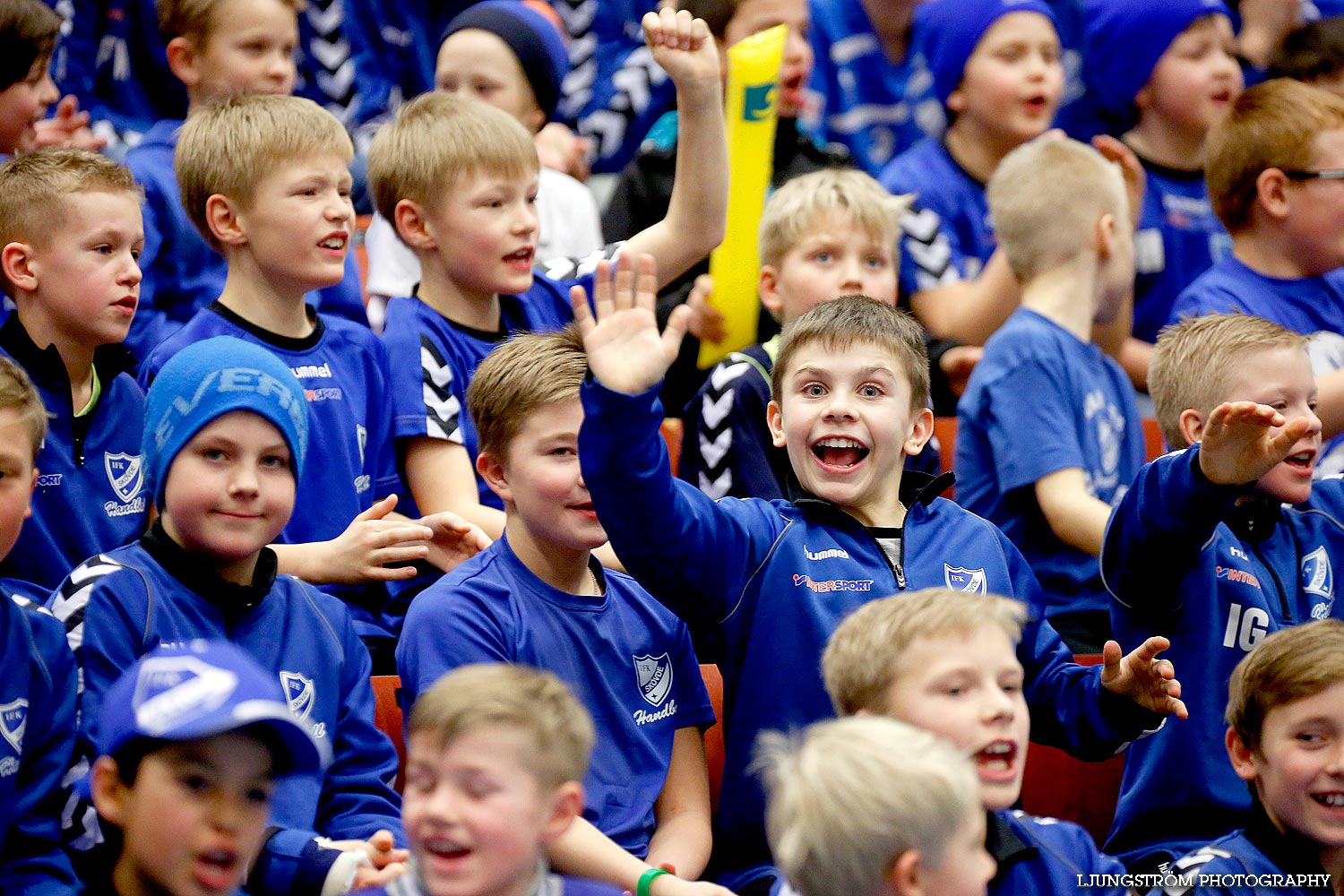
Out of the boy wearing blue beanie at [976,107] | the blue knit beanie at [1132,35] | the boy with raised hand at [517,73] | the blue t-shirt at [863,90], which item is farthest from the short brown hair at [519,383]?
the blue knit beanie at [1132,35]

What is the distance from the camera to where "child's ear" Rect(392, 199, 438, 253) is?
3.88 meters

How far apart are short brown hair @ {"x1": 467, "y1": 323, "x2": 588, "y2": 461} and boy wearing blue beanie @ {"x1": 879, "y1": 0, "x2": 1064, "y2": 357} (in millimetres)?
2452

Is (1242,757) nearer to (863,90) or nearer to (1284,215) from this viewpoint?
(1284,215)

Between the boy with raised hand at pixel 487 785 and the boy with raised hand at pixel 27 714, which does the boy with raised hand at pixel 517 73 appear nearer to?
the boy with raised hand at pixel 27 714

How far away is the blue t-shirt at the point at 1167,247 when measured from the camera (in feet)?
17.8

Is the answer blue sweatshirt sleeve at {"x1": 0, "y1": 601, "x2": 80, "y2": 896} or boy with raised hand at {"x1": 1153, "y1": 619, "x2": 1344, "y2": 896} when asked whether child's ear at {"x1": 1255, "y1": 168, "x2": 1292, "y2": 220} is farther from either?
blue sweatshirt sleeve at {"x1": 0, "y1": 601, "x2": 80, "y2": 896}

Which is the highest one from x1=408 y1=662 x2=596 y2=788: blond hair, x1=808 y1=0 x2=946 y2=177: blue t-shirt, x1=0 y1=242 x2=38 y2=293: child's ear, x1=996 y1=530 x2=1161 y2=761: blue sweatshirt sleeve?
x1=808 y1=0 x2=946 y2=177: blue t-shirt

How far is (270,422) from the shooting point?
2861 mm

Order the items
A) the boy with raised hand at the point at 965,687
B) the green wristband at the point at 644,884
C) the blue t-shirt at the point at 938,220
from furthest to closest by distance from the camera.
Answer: the blue t-shirt at the point at 938,220 → the green wristband at the point at 644,884 → the boy with raised hand at the point at 965,687

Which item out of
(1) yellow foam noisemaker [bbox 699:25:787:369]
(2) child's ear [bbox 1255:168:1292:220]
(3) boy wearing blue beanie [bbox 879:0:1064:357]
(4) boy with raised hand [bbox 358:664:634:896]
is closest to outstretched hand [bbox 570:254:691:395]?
(4) boy with raised hand [bbox 358:664:634:896]

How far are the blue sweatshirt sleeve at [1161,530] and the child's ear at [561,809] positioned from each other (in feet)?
4.47

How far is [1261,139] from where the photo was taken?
4.48 meters

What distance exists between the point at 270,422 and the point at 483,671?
82 centimetres

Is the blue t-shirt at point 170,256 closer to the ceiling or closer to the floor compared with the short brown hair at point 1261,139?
closer to the floor
